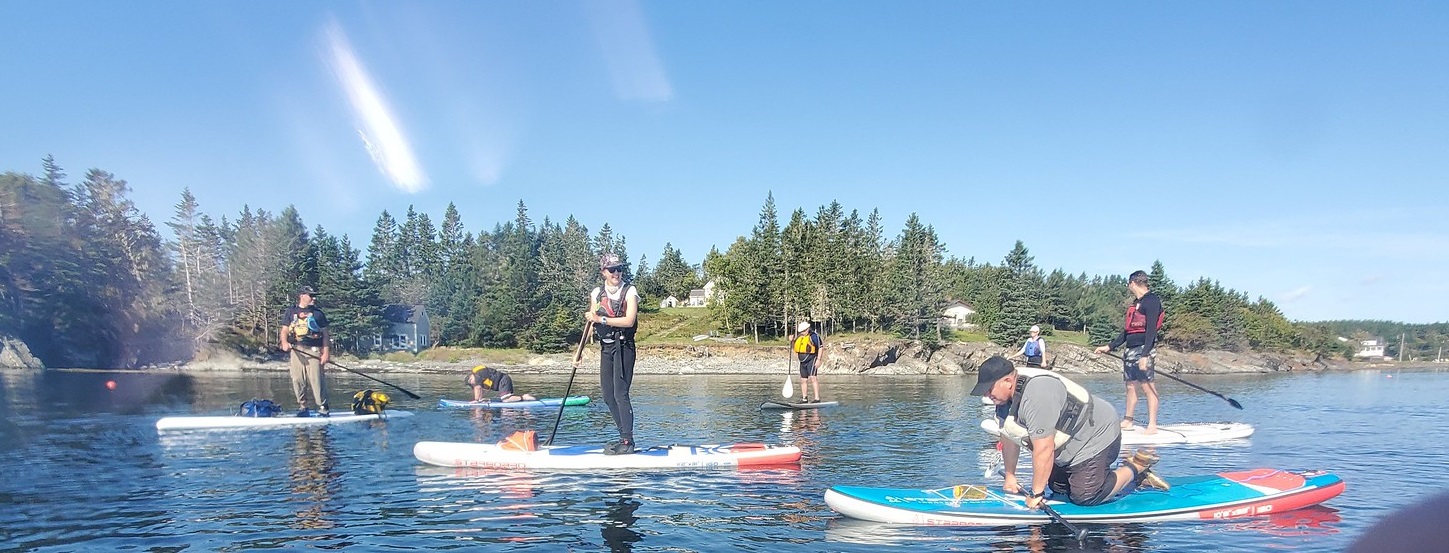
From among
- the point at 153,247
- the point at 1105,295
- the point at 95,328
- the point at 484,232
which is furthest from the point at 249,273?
the point at 1105,295

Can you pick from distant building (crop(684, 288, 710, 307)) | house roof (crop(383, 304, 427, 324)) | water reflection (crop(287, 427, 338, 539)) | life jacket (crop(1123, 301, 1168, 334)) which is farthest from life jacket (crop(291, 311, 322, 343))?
distant building (crop(684, 288, 710, 307))

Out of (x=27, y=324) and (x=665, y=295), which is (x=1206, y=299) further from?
(x=27, y=324)

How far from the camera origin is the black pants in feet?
36.6

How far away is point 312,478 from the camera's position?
1001 cm

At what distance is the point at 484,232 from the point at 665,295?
3600 cm

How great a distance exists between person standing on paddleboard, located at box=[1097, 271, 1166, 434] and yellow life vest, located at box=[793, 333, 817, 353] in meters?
8.41

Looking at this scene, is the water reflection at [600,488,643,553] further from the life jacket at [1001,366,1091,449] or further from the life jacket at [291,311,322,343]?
the life jacket at [291,311,322,343]

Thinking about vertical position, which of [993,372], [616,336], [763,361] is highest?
[616,336]

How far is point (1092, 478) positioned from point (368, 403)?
14904 mm

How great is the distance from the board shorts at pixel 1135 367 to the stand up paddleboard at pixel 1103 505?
5.54m

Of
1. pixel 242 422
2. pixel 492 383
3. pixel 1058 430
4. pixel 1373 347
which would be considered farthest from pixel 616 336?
pixel 1373 347

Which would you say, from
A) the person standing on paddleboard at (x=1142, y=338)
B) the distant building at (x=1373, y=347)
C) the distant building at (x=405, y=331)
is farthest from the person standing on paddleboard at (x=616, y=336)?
the distant building at (x=1373, y=347)

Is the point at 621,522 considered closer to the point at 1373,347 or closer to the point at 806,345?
the point at 806,345

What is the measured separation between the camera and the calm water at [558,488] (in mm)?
7152
